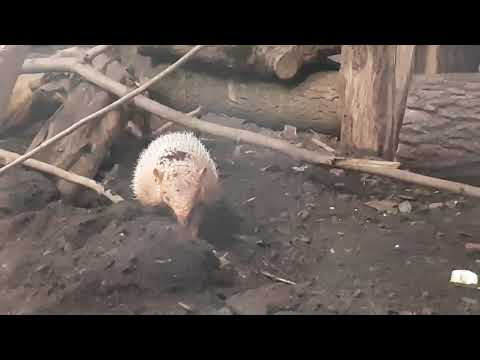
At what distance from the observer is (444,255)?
6.45 ft

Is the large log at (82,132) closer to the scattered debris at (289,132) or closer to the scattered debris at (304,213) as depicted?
the scattered debris at (289,132)

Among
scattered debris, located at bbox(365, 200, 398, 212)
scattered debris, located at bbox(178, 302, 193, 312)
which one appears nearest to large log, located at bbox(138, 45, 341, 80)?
scattered debris, located at bbox(365, 200, 398, 212)

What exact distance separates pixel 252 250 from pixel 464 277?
0.74 m

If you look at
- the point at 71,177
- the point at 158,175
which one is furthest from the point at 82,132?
the point at 158,175

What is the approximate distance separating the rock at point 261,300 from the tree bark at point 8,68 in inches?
48.9

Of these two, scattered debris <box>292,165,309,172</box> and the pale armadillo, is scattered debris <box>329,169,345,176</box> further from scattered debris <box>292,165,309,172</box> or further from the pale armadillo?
the pale armadillo

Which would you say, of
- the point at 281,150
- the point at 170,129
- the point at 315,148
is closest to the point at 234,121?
the point at 281,150

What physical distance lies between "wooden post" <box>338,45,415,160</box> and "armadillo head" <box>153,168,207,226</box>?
913 millimetres

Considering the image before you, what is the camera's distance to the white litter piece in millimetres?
1839

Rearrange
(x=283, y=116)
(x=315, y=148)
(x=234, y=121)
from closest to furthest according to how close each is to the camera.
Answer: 1. (x=234, y=121)
2. (x=315, y=148)
3. (x=283, y=116)

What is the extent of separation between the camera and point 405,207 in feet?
7.48

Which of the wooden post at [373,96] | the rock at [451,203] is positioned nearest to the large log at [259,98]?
the wooden post at [373,96]
